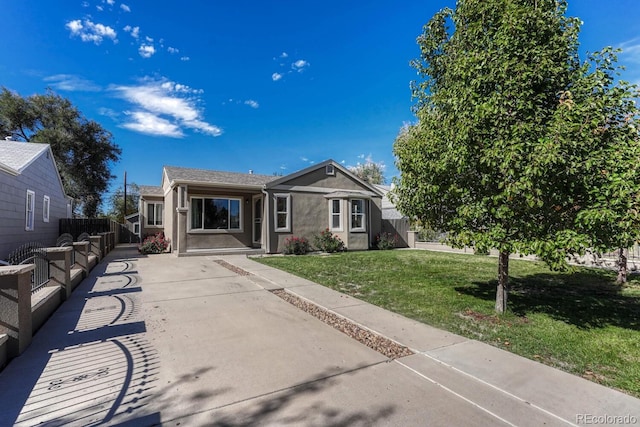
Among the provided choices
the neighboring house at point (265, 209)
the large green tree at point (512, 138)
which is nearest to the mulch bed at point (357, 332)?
the large green tree at point (512, 138)

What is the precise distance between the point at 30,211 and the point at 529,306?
15.2 meters

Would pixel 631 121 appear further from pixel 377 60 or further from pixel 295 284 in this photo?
pixel 377 60

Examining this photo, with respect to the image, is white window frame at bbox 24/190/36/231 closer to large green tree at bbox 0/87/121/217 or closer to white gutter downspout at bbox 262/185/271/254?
white gutter downspout at bbox 262/185/271/254

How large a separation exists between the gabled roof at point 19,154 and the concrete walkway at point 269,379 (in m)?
7.71

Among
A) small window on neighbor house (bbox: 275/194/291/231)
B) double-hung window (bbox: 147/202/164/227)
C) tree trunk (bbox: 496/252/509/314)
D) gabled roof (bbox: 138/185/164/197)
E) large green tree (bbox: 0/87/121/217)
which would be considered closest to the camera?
tree trunk (bbox: 496/252/509/314)

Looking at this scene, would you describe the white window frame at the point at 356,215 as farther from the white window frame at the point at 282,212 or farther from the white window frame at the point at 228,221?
the white window frame at the point at 228,221

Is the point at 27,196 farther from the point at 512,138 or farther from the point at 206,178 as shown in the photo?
the point at 512,138

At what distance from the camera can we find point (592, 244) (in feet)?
13.3

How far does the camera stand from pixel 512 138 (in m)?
4.32

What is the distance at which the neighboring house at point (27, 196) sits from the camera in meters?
8.66

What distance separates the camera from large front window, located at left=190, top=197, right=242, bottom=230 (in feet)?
47.5

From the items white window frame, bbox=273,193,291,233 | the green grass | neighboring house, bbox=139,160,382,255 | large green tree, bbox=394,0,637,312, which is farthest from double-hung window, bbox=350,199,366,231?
large green tree, bbox=394,0,637,312

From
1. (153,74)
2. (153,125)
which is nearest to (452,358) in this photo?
(153,74)

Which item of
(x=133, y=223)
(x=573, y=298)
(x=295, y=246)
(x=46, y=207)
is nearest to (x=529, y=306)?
(x=573, y=298)
